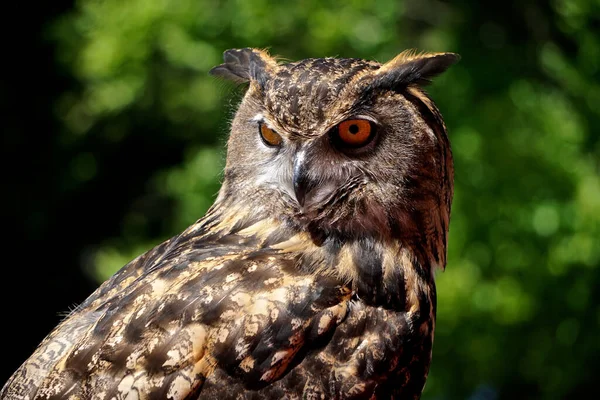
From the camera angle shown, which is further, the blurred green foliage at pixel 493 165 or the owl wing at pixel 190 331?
the blurred green foliage at pixel 493 165

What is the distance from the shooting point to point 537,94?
551 cm

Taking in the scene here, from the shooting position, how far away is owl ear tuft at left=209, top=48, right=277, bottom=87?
2.55 m

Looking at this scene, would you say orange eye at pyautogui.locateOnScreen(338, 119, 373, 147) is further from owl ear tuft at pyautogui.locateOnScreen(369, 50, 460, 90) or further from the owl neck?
the owl neck

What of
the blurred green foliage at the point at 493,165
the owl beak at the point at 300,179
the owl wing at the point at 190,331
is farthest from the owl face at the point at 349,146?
the blurred green foliage at the point at 493,165

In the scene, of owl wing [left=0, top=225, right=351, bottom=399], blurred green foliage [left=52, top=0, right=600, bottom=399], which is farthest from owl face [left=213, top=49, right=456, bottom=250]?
blurred green foliage [left=52, top=0, right=600, bottom=399]

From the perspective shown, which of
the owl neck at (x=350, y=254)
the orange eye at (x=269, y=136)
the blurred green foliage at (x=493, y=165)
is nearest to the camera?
the owl neck at (x=350, y=254)

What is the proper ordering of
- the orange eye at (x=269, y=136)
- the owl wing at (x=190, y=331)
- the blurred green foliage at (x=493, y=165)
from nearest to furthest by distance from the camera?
the owl wing at (x=190, y=331) → the orange eye at (x=269, y=136) → the blurred green foliage at (x=493, y=165)

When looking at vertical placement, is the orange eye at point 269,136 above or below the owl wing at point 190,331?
above

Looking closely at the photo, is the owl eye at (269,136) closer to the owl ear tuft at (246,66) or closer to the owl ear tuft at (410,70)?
the owl ear tuft at (246,66)

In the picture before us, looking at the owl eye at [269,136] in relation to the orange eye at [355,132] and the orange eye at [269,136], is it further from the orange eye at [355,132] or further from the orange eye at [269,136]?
the orange eye at [355,132]

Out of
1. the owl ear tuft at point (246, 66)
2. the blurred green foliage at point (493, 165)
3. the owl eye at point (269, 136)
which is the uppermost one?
the owl ear tuft at point (246, 66)

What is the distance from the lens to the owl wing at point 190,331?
2004mm

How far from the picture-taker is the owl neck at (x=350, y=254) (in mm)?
2344

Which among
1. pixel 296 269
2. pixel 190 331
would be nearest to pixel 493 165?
pixel 296 269
